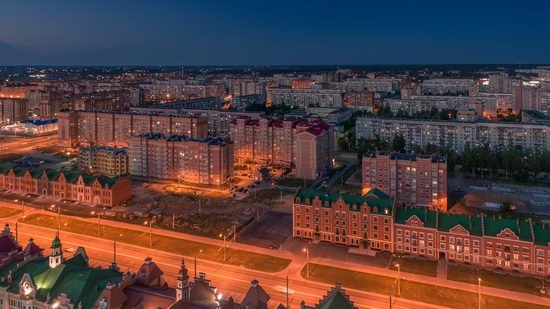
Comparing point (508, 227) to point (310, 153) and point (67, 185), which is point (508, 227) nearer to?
point (310, 153)

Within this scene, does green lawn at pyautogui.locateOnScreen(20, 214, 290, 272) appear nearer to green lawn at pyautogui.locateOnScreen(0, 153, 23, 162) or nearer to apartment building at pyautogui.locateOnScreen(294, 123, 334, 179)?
apartment building at pyautogui.locateOnScreen(294, 123, 334, 179)

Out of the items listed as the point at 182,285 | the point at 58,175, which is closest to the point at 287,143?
the point at 58,175

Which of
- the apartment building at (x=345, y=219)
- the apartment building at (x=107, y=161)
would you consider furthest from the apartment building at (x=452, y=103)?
the apartment building at (x=345, y=219)

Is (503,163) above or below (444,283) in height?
above

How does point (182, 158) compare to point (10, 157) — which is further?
point (10, 157)

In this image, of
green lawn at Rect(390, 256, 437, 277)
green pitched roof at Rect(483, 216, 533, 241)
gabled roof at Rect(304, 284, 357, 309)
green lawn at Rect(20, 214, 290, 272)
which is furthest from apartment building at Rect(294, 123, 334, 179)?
gabled roof at Rect(304, 284, 357, 309)

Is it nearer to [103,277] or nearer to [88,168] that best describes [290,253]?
[103,277]
